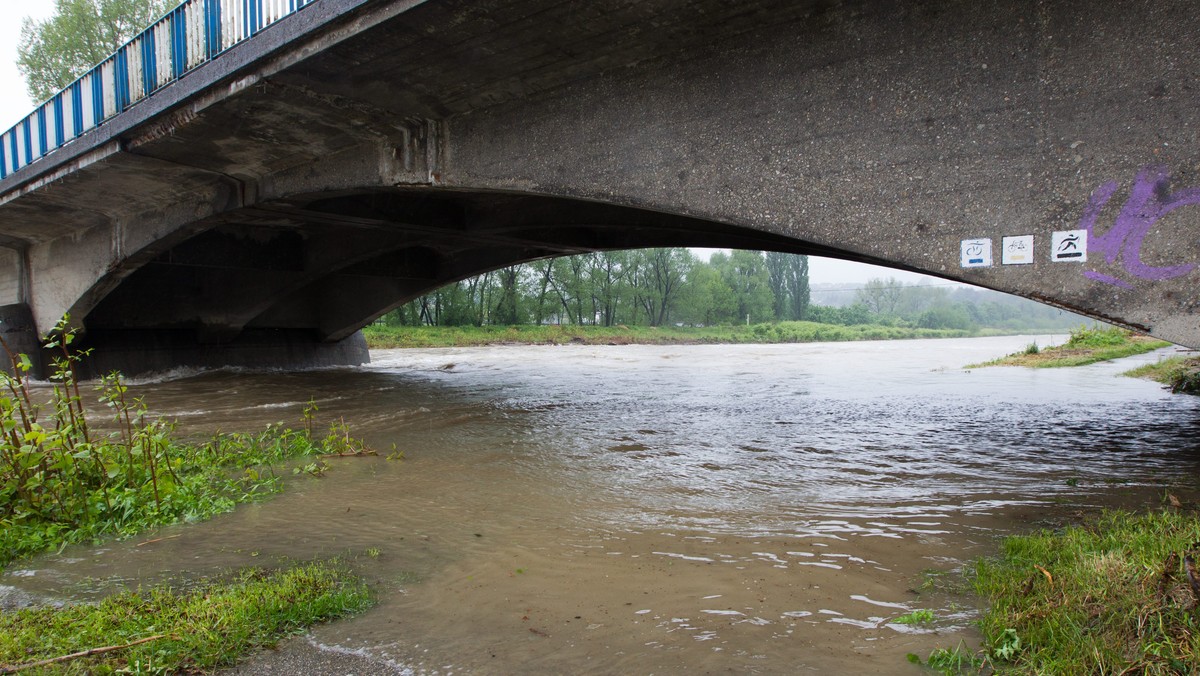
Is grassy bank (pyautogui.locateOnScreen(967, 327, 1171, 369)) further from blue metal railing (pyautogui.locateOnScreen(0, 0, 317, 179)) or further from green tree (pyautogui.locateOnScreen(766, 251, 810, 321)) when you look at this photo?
green tree (pyautogui.locateOnScreen(766, 251, 810, 321))

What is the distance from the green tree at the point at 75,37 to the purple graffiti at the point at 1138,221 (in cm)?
4012

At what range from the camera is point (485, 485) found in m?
6.46

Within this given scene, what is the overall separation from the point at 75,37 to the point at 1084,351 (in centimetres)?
4491

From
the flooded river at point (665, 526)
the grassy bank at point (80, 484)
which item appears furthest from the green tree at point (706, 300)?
the grassy bank at point (80, 484)

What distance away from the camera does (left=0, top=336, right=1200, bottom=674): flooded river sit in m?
3.18

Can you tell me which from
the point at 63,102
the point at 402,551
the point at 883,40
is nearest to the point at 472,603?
the point at 402,551

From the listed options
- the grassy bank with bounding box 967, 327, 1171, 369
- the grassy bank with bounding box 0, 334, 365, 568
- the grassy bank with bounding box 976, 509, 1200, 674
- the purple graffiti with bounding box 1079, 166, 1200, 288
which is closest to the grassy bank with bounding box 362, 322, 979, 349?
the grassy bank with bounding box 967, 327, 1171, 369

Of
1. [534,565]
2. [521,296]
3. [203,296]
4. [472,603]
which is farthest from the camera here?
[521,296]

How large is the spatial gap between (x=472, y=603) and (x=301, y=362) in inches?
793

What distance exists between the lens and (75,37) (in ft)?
108

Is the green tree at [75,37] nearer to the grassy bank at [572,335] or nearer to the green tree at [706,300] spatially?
the grassy bank at [572,335]

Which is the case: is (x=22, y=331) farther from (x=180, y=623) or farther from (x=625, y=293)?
(x=625, y=293)

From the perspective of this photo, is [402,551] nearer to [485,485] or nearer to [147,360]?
[485,485]

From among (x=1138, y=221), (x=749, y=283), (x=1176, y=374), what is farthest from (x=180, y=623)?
(x=749, y=283)
